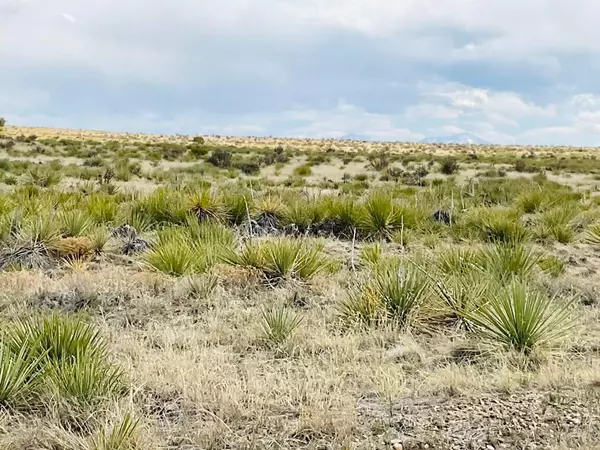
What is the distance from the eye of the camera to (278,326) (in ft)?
19.0

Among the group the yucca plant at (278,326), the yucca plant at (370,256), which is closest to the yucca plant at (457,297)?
the yucca plant at (278,326)

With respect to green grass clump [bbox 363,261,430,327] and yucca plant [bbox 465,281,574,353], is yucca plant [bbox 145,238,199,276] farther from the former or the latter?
yucca plant [bbox 465,281,574,353]

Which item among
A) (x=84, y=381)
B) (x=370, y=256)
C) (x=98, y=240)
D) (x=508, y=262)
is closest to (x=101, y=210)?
(x=98, y=240)

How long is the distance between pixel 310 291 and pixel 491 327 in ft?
9.01

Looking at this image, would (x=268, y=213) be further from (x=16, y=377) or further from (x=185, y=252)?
(x=16, y=377)

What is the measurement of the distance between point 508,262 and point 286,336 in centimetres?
372

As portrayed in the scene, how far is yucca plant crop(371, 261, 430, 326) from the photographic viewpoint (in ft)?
21.0

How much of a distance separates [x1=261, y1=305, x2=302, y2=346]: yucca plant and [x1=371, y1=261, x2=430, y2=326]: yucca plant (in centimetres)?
102

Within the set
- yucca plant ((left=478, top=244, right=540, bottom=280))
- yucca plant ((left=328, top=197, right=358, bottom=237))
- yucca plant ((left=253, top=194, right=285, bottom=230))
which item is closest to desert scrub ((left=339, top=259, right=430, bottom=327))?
yucca plant ((left=478, top=244, right=540, bottom=280))

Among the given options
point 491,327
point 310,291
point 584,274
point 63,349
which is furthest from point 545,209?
point 63,349

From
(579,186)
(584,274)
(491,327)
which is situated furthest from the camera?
(579,186)

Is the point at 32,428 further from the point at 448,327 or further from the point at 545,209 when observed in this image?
the point at 545,209

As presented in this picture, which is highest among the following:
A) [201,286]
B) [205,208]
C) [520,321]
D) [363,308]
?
[205,208]

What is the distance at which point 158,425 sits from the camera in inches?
161
